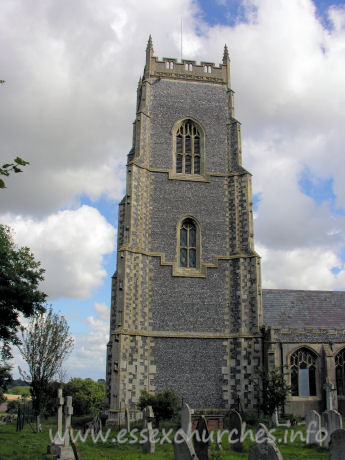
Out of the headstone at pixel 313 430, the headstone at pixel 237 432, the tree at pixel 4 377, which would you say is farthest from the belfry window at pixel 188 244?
the headstone at pixel 237 432

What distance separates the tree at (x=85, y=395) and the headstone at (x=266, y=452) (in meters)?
26.0

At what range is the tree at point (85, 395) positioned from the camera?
31.5 m

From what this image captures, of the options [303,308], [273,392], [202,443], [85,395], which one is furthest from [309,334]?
[85,395]

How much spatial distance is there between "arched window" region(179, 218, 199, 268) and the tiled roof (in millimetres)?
5021

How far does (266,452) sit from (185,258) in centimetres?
1612

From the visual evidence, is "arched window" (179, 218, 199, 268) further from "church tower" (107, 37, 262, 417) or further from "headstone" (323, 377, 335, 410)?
"headstone" (323, 377, 335, 410)

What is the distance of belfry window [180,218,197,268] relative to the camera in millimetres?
22989

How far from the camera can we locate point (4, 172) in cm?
571

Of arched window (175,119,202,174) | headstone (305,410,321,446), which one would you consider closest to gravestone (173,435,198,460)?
headstone (305,410,321,446)

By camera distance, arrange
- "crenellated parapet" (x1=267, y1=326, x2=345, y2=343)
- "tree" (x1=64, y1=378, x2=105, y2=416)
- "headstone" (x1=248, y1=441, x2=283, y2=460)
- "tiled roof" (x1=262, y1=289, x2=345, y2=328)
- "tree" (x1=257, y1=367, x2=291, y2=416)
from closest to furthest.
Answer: "headstone" (x1=248, y1=441, x2=283, y2=460), "tree" (x1=257, y1=367, x2=291, y2=416), "crenellated parapet" (x1=267, y1=326, x2=345, y2=343), "tiled roof" (x1=262, y1=289, x2=345, y2=328), "tree" (x1=64, y1=378, x2=105, y2=416)

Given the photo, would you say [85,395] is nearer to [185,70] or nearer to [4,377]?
[4,377]

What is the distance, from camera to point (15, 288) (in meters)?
20.7

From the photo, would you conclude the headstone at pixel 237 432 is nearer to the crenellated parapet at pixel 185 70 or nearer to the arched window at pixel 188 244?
the arched window at pixel 188 244

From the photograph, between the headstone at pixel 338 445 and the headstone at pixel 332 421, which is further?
the headstone at pixel 332 421
